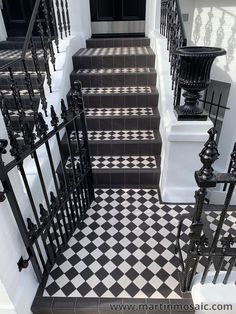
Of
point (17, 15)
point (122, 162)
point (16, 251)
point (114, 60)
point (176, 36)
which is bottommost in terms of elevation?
point (122, 162)

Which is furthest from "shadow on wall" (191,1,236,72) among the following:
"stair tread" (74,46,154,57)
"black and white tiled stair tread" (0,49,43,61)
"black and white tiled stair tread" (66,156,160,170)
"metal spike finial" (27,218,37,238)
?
"metal spike finial" (27,218,37,238)

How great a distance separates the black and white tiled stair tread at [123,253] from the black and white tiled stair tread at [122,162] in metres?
0.35

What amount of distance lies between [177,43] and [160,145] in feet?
3.88

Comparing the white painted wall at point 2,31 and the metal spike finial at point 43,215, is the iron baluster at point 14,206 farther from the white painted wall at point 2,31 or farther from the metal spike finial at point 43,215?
the white painted wall at point 2,31

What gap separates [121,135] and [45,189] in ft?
5.19

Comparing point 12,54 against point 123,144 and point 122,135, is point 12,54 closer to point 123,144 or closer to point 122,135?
point 122,135

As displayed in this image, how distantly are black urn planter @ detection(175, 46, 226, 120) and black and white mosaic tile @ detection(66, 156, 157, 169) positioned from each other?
783 millimetres

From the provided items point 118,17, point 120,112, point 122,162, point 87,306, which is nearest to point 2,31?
point 118,17

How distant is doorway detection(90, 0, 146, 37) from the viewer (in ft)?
16.4

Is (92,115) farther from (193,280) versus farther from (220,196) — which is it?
(193,280)

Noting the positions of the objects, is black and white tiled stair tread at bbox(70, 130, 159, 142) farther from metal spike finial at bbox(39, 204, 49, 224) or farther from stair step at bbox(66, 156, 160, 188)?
metal spike finial at bbox(39, 204, 49, 224)

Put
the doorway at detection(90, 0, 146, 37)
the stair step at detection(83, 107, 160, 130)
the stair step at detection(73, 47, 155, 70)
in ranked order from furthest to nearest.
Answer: the doorway at detection(90, 0, 146, 37)
the stair step at detection(73, 47, 155, 70)
the stair step at detection(83, 107, 160, 130)

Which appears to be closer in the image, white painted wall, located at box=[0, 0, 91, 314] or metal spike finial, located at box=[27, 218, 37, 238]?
white painted wall, located at box=[0, 0, 91, 314]

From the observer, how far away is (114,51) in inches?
162
